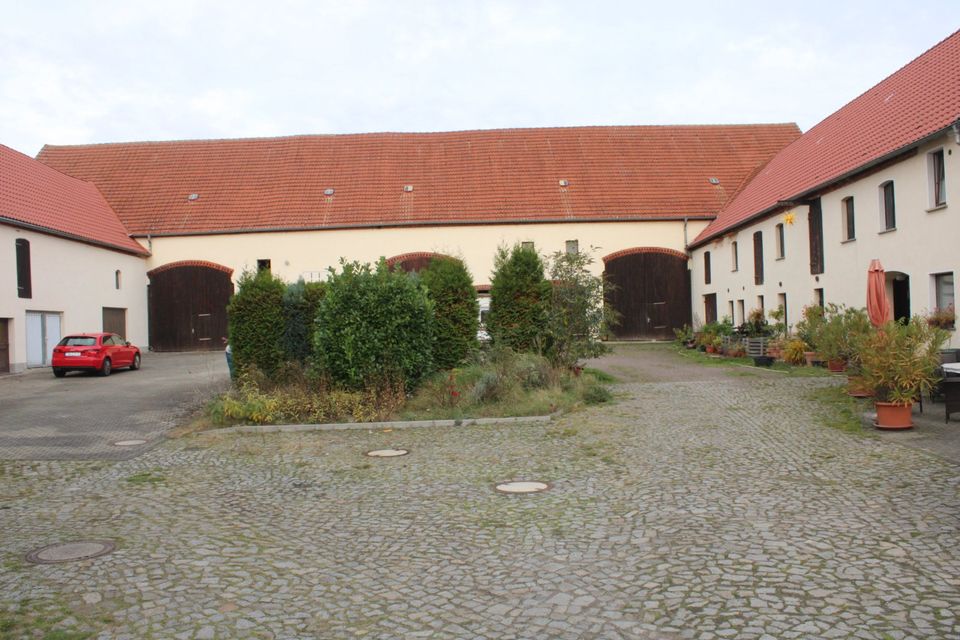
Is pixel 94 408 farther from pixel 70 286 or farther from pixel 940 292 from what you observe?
pixel 940 292

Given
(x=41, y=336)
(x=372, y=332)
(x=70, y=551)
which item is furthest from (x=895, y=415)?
(x=41, y=336)

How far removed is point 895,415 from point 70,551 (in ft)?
31.9

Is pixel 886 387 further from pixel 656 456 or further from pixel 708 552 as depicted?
pixel 708 552

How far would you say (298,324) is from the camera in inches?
601

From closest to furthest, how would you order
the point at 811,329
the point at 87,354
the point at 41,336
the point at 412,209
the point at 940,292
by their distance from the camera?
the point at 940,292 → the point at 811,329 → the point at 87,354 → the point at 41,336 → the point at 412,209

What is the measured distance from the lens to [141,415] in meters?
14.2

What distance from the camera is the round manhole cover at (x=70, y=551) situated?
5.50m

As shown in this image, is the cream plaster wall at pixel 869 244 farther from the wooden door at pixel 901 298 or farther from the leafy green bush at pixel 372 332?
the leafy green bush at pixel 372 332

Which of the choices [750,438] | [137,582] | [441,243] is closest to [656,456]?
[750,438]

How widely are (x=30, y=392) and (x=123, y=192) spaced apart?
20170 mm

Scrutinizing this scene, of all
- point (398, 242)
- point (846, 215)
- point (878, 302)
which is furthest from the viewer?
point (398, 242)

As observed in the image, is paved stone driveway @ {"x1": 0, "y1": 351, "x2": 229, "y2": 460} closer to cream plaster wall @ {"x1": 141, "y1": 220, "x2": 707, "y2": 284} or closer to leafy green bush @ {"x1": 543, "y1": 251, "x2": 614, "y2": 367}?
leafy green bush @ {"x1": 543, "y1": 251, "x2": 614, "y2": 367}

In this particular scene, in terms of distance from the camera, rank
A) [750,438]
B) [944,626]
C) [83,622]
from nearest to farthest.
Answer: [944,626] < [83,622] < [750,438]

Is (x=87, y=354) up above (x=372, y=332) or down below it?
below
